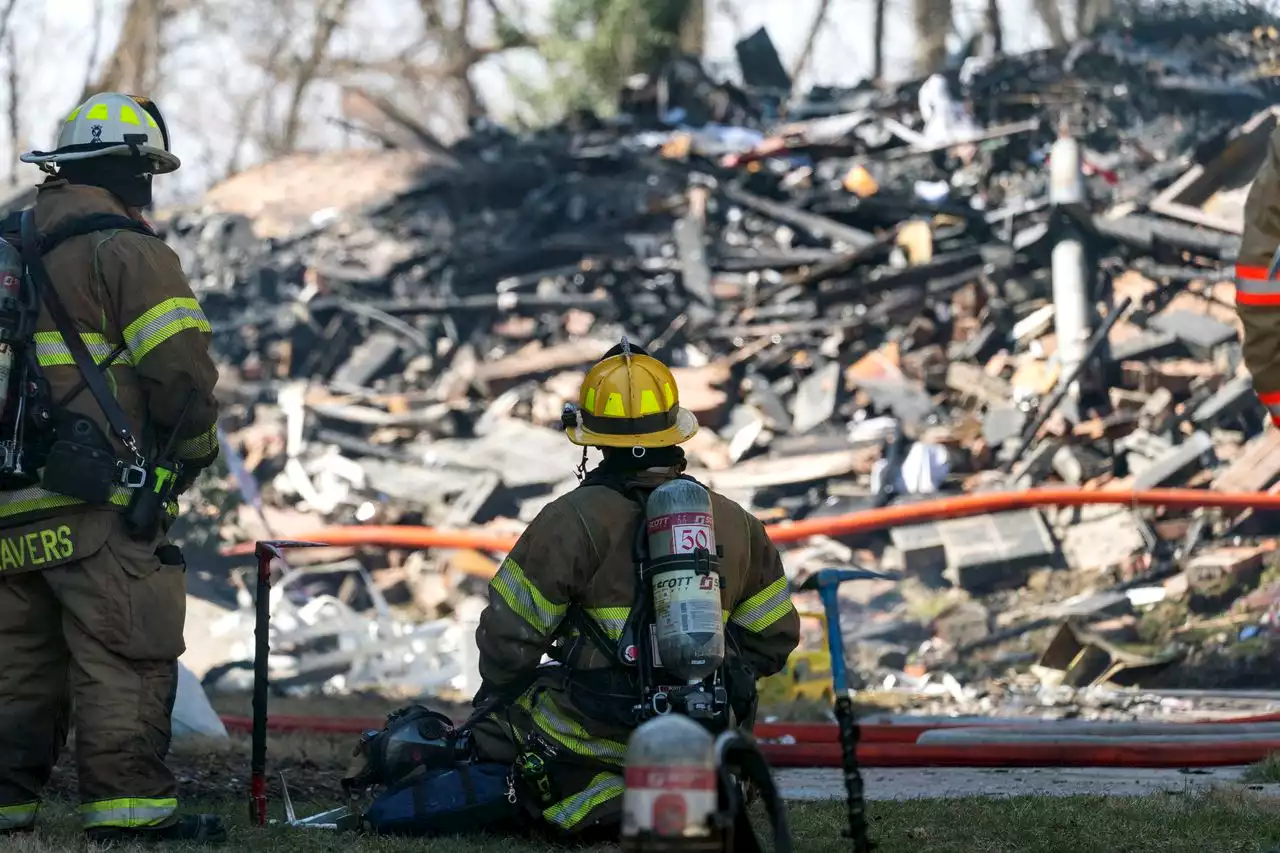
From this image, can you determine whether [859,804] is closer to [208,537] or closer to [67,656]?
[67,656]

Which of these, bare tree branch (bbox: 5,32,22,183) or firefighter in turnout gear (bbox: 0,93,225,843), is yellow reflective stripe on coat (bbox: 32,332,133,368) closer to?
firefighter in turnout gear (bbox: 0,93,225,843)

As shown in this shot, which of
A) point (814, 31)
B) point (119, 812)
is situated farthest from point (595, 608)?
point (814, 31)

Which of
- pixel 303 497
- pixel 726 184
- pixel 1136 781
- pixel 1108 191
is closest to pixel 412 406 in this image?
pixel 303 497

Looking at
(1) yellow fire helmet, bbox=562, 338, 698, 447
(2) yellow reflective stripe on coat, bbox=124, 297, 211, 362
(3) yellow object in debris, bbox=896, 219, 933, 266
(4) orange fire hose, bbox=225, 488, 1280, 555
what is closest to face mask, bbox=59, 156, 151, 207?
(2) yellow reflective stripe on coat, bbox=124, 297, 211, 362

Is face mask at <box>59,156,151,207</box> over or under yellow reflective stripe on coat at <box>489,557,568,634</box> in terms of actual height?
over

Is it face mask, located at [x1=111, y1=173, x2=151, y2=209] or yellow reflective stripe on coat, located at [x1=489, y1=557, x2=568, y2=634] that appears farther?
face mask, located at [x1=111, y1=173, x2=151, y2=209]

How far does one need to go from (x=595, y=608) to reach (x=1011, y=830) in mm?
1401

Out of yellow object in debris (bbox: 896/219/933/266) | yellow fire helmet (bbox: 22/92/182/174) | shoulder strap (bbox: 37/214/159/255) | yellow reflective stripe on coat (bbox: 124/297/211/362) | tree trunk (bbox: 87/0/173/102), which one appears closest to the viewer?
Answer: yellow reflective stripe on coat (bbox: 124/297/211/362)

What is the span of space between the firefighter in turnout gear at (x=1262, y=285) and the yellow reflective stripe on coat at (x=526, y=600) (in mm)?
2262

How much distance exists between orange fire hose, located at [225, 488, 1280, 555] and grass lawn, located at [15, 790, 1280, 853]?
602cm

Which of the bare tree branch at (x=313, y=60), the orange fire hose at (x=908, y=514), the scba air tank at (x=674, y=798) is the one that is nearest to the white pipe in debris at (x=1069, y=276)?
the orange fire hose at (x=908, y=514)

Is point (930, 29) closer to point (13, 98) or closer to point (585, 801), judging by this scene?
point (13, 98)

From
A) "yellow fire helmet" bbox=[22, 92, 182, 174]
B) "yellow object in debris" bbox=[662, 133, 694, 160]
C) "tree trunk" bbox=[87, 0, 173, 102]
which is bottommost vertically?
"yellow fire helmet" bbox=[22, 92, 182, 174]

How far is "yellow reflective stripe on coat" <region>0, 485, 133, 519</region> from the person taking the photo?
4648 millimetres
